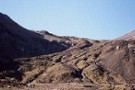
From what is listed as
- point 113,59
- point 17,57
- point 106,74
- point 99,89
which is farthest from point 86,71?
point 17,57

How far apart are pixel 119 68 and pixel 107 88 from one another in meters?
41.9

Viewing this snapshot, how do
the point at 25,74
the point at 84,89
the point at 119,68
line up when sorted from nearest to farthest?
the point at 84,89
the point at 25,74
the point at 119,68

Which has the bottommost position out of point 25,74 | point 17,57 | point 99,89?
point 99,89

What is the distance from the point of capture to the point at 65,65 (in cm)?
17200

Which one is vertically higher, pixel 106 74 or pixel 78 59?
pixel 78 59

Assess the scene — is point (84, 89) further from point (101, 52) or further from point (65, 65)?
point (101, 52)

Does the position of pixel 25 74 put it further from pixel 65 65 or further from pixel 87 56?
pixel 87 56

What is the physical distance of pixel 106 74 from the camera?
163 m

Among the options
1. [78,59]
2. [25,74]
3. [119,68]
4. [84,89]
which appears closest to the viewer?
[84,89]

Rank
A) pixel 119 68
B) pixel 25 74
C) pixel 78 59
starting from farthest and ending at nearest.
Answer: pixel 78 59 < pixel 119 68 < pixel 25 74

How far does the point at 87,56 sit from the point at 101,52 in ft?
35.5

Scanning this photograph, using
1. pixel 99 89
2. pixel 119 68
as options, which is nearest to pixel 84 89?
pixel 99 89

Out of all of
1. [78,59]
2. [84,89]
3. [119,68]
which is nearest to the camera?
[84,89]

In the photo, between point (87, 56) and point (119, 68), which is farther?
point (87, 56)
